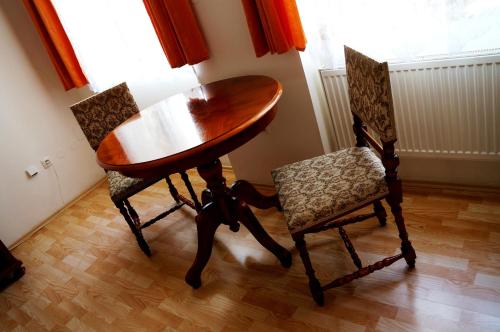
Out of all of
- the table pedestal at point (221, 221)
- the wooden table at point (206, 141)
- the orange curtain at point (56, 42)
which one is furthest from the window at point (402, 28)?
the orange curtain at point (56, 42)

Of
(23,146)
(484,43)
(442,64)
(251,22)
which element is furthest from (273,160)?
(23,146)

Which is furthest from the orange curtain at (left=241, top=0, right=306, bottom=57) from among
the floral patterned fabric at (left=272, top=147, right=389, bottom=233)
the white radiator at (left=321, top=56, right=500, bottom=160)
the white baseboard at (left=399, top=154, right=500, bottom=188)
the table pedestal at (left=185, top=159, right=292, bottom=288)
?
the white baseboard at (left=399, top=154, right=500, bottom=188)

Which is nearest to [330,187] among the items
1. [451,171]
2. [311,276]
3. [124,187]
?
[311,276]

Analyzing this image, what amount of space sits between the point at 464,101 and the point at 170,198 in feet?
6.58

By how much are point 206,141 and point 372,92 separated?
63cm

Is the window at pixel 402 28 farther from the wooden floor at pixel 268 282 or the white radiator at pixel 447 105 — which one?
the wooden floor at pixel 268 282

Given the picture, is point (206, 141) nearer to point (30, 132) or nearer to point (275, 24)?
point (275, 24)

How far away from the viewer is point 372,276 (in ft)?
5.22

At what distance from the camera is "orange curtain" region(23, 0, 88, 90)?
2.63 meters

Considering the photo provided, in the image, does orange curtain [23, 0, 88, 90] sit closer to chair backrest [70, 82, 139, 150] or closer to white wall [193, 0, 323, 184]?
chair backrest [70, 82, 139, 150]

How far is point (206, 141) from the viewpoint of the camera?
1316 millimetres

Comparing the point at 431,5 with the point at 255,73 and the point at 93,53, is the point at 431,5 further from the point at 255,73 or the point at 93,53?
the point at 93,53

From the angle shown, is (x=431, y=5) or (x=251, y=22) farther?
(x=251, y=22)

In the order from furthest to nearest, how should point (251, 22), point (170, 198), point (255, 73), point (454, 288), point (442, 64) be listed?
point (170, 198), point (255, 73), point (251, 22), point (442, 64), point (454, 288)
